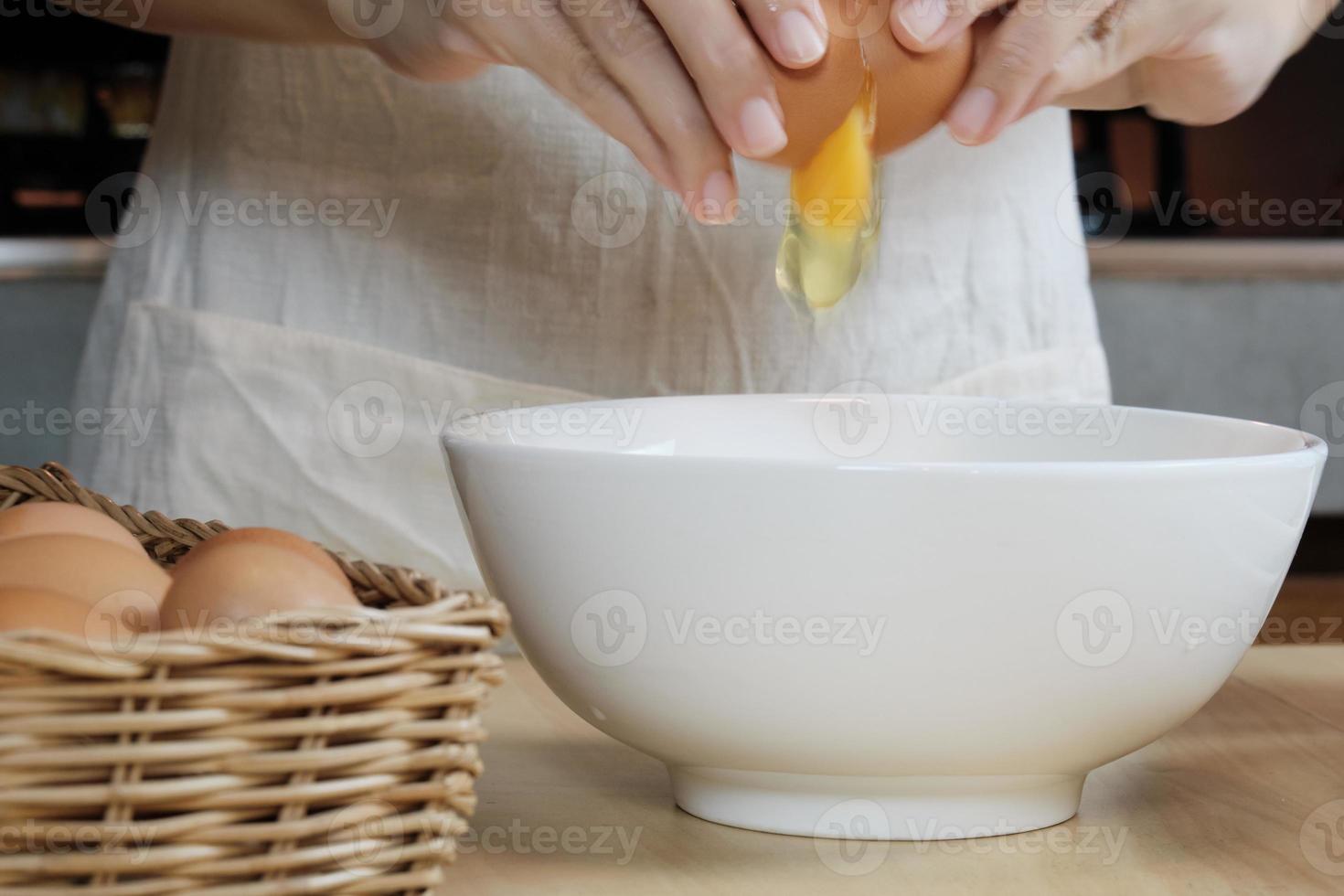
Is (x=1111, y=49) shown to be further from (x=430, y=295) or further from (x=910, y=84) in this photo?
(x=430, y=295)

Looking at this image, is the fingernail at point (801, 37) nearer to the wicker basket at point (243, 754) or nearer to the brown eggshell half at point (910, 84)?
the brown eggshell half at point (910, 84)

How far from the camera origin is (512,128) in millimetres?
947

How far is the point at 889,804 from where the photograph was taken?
474 millimetres

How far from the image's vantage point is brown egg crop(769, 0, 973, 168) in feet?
1.82

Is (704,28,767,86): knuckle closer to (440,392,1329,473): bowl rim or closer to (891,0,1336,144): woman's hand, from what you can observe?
(891,0,1336,144): woman's hand

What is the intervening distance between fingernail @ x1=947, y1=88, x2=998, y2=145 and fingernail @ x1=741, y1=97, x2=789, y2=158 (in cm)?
8

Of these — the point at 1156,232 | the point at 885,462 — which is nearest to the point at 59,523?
the point at 885,462

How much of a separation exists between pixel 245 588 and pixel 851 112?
316 millimetres

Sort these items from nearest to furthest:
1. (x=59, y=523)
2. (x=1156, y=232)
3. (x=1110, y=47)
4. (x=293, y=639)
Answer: (x=293, y=639) → (x=59, y=523) → (x=1110, y=47) → (x=1156, y=232)

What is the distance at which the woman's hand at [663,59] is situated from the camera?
55cm

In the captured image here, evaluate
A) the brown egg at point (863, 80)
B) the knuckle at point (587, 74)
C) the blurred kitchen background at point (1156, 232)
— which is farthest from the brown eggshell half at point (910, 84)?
the blurred kitchen background at point (1156, 232)

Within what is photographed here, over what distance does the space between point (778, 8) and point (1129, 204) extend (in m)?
2.11

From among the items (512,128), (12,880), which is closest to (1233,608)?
(12,880)

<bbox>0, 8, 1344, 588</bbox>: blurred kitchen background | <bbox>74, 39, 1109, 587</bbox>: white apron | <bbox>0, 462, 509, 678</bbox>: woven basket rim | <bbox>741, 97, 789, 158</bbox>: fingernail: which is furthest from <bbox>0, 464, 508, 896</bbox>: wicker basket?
<bbox>0, 8, 1344, 588</bbox>: blurred kitchen background
